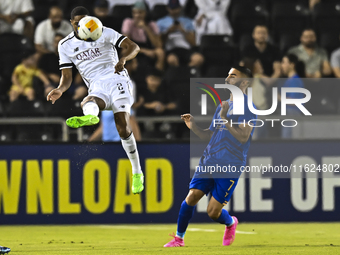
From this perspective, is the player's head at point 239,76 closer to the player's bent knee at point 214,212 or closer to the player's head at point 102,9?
the player's bent knee at point 214,212

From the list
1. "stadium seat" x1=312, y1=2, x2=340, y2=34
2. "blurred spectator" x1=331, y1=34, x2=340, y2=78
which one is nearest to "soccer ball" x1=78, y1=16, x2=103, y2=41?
"blurred spectator" x1=331, y1=34, x2=340, y2=78

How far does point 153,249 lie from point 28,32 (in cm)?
704

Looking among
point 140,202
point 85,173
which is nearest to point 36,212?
point 85,173

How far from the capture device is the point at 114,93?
8.02 meters

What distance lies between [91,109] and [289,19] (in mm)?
7672

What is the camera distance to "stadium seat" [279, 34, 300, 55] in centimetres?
1334

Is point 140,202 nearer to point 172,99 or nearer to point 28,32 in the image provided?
point 172,99

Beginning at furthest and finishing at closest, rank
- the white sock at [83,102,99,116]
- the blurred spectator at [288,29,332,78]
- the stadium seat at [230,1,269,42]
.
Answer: the stadium seat at [230,1,269,42] < the blurred spectator at [288,29,332,78] < the white sock at [83,102,99,116]

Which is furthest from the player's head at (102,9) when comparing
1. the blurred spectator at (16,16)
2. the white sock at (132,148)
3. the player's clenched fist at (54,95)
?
the player's clenched fist at (54,95)

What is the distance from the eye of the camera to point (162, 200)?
11.5m

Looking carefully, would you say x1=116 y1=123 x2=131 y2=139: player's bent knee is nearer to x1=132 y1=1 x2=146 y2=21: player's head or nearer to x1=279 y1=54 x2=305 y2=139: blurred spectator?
A: x1=279 y1=54 x2=305 y2=139: blurred spectator

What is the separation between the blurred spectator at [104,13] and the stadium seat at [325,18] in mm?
4345

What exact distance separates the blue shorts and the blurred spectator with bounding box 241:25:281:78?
16.3 ft

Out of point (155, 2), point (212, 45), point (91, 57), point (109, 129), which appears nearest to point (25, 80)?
point (109, 129)
